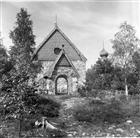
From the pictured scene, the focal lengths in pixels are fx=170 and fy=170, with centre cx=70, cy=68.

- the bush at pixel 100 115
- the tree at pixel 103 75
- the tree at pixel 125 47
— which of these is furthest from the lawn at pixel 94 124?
the tree at pixel 103 75

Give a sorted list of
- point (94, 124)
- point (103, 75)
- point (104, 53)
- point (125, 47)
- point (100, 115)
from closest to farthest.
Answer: point (94, 124)
point (100, 115)
point (125, 47)
point (103, 75)
point (104, 53)

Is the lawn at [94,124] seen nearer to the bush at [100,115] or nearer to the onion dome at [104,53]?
the bush at [100,115]

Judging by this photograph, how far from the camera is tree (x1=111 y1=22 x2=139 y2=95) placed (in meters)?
→ 18.9

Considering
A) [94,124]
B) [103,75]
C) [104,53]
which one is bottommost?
[94,124]

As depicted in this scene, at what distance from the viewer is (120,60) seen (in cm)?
1925

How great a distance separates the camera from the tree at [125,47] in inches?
745

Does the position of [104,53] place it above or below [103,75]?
above

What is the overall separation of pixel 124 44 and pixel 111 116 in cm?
1166

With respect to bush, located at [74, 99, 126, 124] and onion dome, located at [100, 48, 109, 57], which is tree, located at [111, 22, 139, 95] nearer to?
bush, located at [74, 99, 126, 124]

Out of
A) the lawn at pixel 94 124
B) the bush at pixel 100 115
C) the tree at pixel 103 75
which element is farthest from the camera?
the tree at pixel 103 75

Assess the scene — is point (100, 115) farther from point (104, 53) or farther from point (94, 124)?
point (104, 53)

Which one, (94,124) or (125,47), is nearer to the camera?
(94,124)

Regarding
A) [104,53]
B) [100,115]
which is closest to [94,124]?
[100,115]

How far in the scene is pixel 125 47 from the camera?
19.0 m
